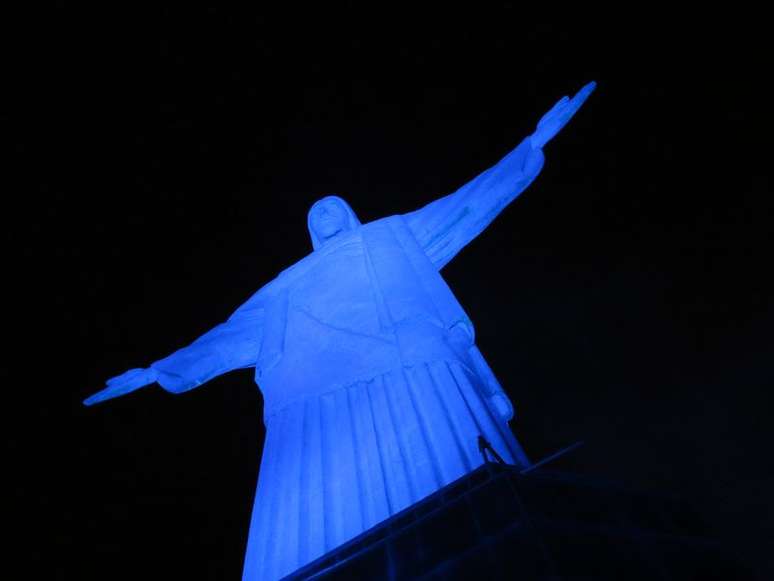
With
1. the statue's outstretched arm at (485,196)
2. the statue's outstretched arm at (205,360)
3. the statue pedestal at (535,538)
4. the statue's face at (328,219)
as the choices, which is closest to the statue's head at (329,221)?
the statue's face at (328,219)

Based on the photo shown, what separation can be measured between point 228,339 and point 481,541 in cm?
433

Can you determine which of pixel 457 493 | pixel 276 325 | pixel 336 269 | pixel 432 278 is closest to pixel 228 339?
pixel 276 325

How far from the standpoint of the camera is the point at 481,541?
165 centimetres

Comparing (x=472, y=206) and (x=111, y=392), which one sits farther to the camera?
(x=472, y=206)

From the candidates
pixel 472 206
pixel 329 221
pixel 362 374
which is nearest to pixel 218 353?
pixel 329 221

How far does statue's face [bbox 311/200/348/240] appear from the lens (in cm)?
594

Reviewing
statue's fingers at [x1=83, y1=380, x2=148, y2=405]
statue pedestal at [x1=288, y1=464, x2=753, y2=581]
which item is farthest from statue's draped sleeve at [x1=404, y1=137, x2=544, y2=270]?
statue pedestal at [x1=288, y1=464, x2=753, y2=581]

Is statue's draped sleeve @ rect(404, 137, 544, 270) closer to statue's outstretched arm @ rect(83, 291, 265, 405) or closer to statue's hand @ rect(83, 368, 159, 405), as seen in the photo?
statue's outstretched arm @ rect(83, 291, 265, 405)

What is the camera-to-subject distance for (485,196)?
5.25 meters

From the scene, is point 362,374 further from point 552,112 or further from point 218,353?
point 552,112

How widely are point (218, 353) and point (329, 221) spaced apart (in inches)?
68.4

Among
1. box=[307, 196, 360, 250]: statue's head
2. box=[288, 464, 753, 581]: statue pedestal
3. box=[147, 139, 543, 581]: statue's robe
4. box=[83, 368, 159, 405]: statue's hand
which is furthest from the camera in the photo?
box=[307, 196, 360, 250]: statue's head

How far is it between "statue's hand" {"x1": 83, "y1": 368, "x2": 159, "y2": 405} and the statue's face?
6.94 ft

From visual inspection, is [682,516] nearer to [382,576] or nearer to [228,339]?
[382,576]
